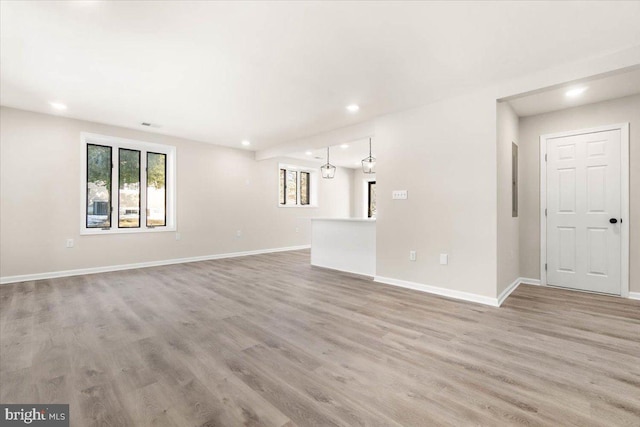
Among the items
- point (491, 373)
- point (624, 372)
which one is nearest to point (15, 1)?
point (491, 373)

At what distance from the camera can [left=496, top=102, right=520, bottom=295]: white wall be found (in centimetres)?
352

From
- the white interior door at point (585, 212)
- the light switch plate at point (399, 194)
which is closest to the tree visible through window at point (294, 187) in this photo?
the light switch plate at point (399, 194)

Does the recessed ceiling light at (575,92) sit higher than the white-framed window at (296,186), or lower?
higher

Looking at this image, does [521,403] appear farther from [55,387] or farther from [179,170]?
[179,170]

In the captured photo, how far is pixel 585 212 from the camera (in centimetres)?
401

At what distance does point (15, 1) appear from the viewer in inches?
83.7

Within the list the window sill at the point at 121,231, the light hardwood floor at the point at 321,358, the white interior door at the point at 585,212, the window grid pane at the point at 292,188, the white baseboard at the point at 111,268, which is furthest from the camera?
the window grid pane at the point at 292,188

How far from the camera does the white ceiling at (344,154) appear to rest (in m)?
6.68

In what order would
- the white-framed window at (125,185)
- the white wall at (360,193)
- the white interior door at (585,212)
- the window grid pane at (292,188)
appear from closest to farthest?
the white interior door at (585,212) < the white-framed window at (125,185) < the window grid pane at (292,188) < the white wall at (360,193)

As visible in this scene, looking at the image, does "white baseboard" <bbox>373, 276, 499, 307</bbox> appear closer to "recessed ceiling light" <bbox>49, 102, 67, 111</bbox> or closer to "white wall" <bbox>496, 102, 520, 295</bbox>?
"white wall" <bbox>496, 102, 520, 295</bbox>

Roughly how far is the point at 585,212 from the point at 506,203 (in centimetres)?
123

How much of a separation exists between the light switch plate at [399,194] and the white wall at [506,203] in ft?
3.81

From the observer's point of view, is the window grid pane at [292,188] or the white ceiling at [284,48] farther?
the window grid pane at [292,188]

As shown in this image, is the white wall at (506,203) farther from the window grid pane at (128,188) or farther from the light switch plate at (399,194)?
the window grid pane at (128,188)
